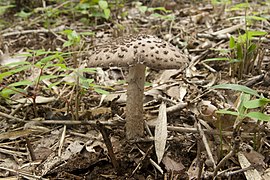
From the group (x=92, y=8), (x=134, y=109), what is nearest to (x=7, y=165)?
(x=134, y=109)

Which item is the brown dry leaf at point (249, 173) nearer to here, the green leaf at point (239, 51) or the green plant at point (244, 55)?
the green plant at point (244, 55)

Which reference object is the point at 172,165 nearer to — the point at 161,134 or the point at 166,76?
the point at 161,134

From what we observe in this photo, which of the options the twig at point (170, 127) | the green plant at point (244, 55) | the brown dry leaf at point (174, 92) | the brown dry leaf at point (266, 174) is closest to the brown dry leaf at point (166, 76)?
the brown dry leaf at point (174, 92)

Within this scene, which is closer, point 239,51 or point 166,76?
point 239,51

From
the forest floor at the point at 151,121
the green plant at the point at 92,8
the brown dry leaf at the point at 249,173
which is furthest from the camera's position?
the green plant at the point at 92,8

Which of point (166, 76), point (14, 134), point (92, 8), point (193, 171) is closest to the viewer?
point (193, 171)
